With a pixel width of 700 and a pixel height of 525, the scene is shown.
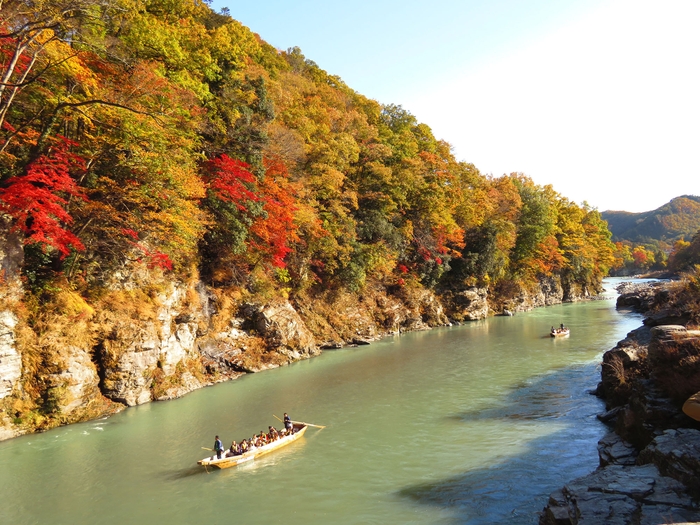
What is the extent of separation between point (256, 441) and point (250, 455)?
0.56m

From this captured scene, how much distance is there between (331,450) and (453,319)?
97.1ft

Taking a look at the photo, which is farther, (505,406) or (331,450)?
(505,406)

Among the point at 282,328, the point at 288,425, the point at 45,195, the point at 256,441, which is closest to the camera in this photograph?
the point at 256,441

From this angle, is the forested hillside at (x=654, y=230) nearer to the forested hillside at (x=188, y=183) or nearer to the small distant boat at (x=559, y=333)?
the forested hillside at (x=188, y=183)

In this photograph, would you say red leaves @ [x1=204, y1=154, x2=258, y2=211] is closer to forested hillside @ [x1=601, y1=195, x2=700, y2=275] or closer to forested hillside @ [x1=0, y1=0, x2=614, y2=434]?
forested hillside @ [x1=0, y1=0, x2=614, y2=434]

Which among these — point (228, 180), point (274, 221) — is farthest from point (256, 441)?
point (274, 221)

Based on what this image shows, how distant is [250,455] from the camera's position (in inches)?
493

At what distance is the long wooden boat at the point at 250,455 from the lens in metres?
12.0

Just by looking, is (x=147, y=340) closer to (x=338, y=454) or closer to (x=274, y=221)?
(x=274, y=221)

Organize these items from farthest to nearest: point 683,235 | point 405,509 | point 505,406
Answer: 1. point 683,235
2. point 505,406
3. point 405,509

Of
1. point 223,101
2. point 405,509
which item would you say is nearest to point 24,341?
point 405,509

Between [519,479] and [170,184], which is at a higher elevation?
[170,184]

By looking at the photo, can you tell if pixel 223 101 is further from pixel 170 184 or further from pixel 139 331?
pixel 139 331

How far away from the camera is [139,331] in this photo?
1814cm
